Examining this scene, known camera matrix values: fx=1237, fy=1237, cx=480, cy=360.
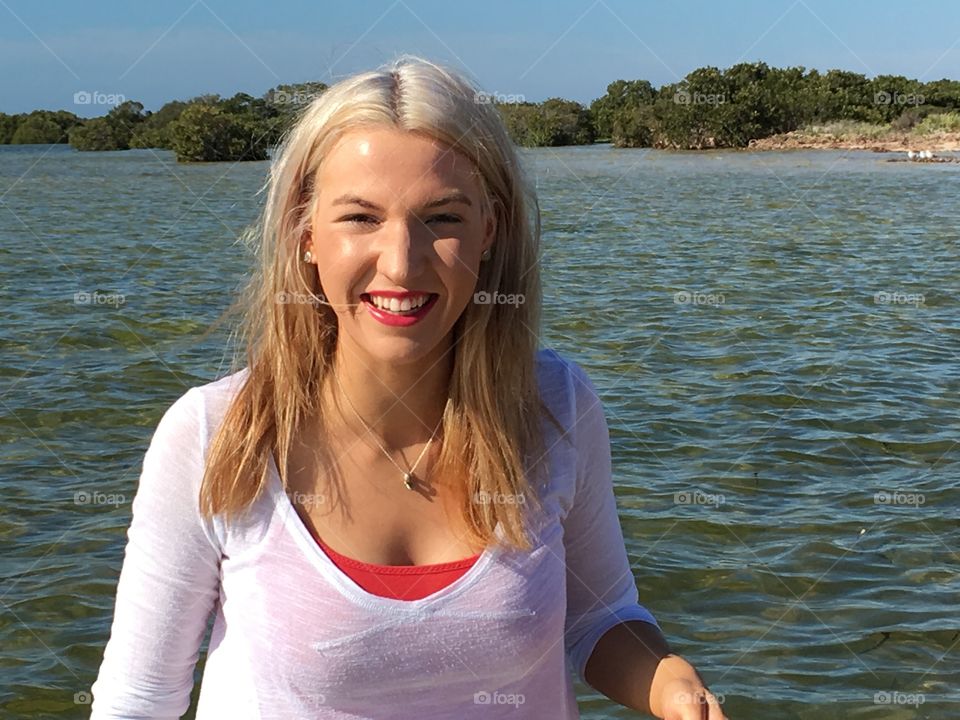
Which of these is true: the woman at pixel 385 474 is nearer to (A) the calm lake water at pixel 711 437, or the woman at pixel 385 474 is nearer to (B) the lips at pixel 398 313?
(B) the lips at pixel 398 313

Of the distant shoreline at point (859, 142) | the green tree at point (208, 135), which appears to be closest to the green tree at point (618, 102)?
the distant shoreline at point (859, 142)

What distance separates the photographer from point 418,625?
1835 mm

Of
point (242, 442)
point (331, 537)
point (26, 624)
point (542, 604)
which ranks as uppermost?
point (242, 442)

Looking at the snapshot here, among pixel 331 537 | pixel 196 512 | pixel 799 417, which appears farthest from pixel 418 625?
pixel 799 417

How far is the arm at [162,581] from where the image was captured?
1832 millimetres

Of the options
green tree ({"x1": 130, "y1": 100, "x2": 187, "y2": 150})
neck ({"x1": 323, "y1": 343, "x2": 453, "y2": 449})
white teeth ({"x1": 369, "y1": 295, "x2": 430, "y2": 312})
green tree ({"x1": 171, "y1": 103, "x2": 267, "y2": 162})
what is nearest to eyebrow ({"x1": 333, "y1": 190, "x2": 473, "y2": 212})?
white teeth ({"x1": 369, "y1": 295, "x2": 430, "y2": 312})

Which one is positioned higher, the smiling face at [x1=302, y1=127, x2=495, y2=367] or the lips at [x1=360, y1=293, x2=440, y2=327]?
the smiling face at [x1=302, y1=127, x2=495, y2=367]

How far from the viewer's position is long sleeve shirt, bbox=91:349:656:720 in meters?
1.83

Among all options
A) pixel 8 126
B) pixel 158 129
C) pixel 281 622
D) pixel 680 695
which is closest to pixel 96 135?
pixel 158 129

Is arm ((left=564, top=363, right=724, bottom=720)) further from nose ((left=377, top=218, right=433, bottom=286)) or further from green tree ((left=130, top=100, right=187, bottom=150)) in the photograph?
green tree ((left=130, top=100, right=187, bottom=150))

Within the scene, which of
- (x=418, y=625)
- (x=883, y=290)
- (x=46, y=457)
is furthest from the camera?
(x=883, y=290)

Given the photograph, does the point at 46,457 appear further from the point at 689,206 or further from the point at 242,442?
the point at 689,206

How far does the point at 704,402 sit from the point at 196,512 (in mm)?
6682

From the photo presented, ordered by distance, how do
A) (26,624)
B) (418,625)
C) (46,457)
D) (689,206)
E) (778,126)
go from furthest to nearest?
1. (778,126)
2. (689,206)
3. (46,457)
4. (26,624)
5. (418,625)
